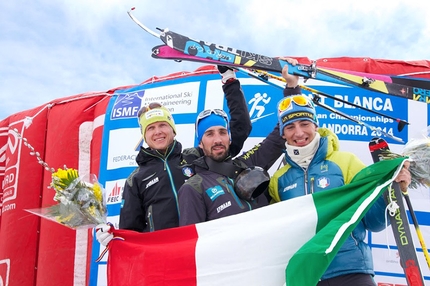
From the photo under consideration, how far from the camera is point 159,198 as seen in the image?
2926mm

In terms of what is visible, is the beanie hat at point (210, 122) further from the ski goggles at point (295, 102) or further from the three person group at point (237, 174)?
the ski goggles at point (295, 102)

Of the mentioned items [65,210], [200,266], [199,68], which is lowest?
[200,266]

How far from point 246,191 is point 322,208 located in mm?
453

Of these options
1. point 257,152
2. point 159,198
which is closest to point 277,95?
point 257,152

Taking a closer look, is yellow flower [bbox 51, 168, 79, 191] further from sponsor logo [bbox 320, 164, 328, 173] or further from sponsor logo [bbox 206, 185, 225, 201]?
sponsor logo [bbox 320, 164, 328, 173]

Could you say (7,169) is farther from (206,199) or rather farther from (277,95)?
(206,199)

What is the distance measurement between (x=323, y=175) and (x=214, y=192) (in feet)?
2.09

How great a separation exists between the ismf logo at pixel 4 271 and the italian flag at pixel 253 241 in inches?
147

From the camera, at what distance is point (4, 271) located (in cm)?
566

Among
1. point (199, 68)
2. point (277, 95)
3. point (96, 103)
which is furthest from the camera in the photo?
point (96, 103)

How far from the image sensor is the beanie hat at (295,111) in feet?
8.89

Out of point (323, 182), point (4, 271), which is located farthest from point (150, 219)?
point (4, 271)

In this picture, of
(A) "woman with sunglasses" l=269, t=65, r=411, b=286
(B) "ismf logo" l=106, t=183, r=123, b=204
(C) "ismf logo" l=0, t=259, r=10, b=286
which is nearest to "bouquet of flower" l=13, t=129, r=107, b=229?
(A) "woman with sunglasses" l=269, t=65, r=411, b=286

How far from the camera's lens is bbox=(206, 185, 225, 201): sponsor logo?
2.57m
